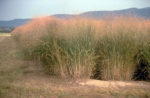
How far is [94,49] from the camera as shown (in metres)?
5.06

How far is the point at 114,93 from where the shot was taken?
12.8ft

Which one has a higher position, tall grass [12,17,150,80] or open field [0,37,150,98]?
tall grass [12,17,150,80]

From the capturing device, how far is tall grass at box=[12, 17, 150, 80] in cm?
480

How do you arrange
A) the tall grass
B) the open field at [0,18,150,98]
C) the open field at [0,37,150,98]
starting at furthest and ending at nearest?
the tall grass < the open field at [0,18,150,98] < the open field at [0,37,150,98]

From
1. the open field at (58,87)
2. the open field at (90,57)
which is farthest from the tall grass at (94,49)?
the open field at (58,87)

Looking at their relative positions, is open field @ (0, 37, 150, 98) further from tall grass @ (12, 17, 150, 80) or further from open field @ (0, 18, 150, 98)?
tall grass @ (12, 17, 150, 80)

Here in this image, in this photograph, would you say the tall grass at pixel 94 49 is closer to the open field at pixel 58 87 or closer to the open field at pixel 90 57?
the open field at pixel 90 57

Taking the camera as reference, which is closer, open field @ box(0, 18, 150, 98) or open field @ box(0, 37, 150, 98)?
open field @ box(0, 37, 150, 98)

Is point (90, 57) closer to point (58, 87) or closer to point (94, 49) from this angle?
point (94, 49)

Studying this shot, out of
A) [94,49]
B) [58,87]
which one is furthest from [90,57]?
[58,87]

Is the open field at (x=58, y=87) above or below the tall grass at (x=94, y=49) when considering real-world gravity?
below

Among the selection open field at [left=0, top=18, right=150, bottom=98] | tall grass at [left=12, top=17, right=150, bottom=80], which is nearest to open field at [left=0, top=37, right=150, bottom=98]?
open field at [left=0, top=18, right=150, bottom=98]

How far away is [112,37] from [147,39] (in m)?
1.05

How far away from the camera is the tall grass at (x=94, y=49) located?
15.8 ft
